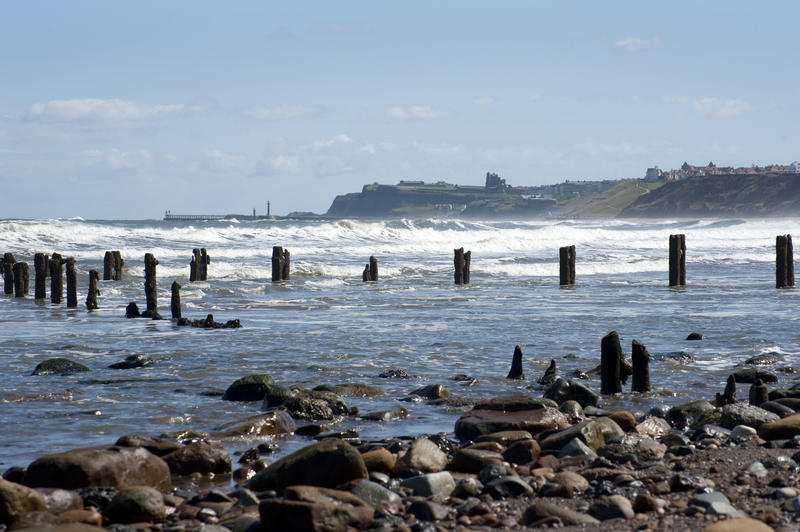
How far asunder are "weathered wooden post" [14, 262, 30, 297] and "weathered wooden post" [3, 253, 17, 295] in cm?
98

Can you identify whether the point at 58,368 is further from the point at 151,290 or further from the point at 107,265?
the point at 107,265

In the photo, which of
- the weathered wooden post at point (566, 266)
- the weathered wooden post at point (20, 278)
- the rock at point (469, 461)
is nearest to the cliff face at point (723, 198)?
the weathered wooden post at point (566, 266)

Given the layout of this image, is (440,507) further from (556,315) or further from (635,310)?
(635,310)

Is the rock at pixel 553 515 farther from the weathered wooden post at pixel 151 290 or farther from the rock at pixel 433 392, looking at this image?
the weathered wooden post at pixel 151 290

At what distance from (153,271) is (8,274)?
910cm

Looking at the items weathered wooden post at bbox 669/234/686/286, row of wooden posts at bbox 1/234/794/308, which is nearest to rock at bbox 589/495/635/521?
row of wooden posts at bbox 1/234/794/308

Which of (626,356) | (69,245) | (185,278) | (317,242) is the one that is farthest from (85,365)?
(317,242)

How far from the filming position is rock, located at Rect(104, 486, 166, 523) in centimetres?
652

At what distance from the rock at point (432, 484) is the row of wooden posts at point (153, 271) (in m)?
16.0

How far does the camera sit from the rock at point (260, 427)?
9.62 metres

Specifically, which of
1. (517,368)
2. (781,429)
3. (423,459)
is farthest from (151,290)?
(781,429)

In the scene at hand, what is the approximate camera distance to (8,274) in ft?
96.9

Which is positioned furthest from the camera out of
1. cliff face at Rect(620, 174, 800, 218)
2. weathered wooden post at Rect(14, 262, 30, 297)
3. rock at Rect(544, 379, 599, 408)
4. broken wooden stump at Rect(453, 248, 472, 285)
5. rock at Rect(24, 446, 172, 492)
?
cliff face at Rect(620, 174, 800, 218)

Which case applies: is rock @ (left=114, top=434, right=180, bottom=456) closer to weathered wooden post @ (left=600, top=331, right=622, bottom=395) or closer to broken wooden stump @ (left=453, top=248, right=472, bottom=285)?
weathered wooden post @ (left=600, top=331, right=622, bottom=395)
